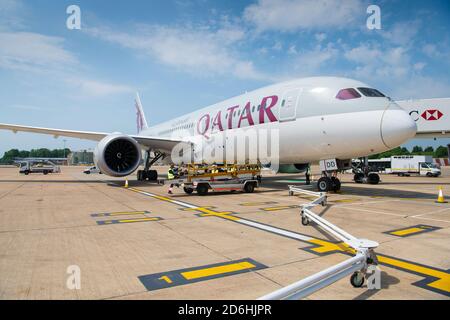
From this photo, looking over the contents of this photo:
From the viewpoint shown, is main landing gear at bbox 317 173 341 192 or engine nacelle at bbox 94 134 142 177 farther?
engine nacelle at bbox 94 134 142 177

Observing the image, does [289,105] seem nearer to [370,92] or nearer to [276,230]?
[370,92]

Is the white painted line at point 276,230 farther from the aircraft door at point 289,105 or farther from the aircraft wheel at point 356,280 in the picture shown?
the aircraft door at point 289,105

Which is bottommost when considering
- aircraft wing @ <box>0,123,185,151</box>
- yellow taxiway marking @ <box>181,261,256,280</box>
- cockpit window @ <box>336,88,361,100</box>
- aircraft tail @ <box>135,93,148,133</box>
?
yellow taxiway marking @ <box>181,261,256,280</box>

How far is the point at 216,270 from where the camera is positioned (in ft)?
12.2

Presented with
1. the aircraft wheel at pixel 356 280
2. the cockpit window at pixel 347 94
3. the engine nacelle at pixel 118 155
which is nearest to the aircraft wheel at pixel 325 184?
the cockpit window at pixel 347 94

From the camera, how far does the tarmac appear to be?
124 inches

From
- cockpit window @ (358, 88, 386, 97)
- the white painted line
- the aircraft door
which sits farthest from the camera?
the aircraft door

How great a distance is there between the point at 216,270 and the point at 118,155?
1351cm

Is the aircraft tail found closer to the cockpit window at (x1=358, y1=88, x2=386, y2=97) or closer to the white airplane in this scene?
the white airplane

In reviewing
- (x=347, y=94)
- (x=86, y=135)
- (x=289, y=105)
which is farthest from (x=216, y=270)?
(x=86, y=135)

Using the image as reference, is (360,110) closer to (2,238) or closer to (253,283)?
(253,283)

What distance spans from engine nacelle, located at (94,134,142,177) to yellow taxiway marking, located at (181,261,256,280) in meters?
12.4

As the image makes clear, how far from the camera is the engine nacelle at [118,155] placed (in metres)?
15.0

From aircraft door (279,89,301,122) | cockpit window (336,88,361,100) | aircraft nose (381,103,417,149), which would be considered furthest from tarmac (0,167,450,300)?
aircraft door (279,89,301,122)
